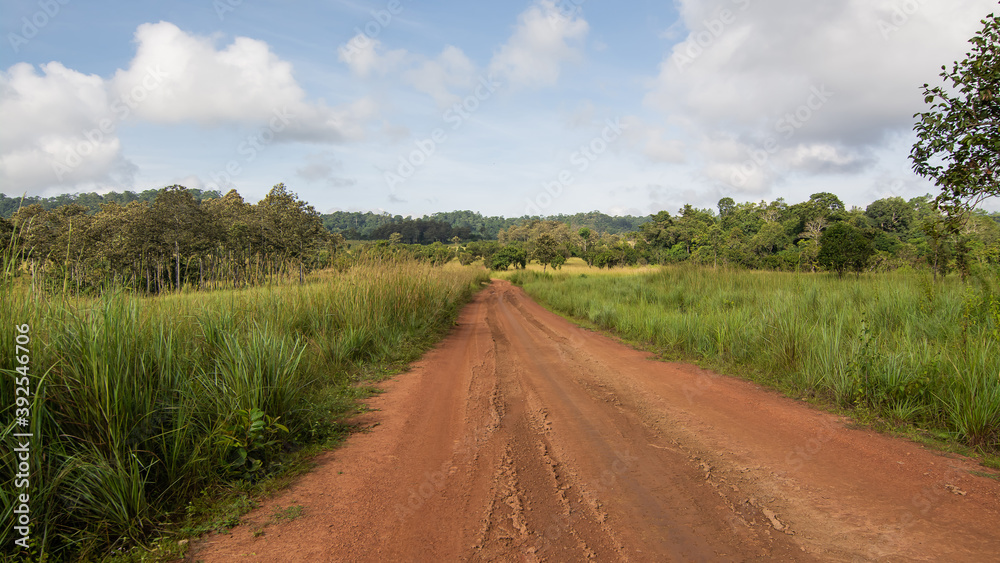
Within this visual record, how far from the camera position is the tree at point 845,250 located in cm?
1536

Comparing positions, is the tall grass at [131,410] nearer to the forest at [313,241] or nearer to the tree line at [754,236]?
the forest at [313,241]

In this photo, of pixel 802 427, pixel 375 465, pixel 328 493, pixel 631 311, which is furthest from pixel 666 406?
pixel 631 311

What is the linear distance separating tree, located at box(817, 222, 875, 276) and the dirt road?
1328 cm

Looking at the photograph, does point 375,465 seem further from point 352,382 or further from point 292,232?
point 292,232

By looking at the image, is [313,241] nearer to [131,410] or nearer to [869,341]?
[131,410]

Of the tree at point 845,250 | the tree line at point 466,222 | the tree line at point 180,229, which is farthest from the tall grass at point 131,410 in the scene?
the tree line at point 466,222

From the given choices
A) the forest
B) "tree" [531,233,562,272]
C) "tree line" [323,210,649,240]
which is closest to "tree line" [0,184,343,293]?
the forest

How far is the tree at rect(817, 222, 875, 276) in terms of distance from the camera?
1536 cm

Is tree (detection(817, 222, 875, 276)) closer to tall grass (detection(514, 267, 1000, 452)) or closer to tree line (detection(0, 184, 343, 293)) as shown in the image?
tall grass (detection(514, 267, 1000, 452))

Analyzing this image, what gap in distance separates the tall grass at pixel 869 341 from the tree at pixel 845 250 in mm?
4359

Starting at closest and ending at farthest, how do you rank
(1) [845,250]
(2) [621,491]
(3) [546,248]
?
(2) [621,491]
(1) [845,250]
(3) [546,248]

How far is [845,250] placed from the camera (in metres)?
15.6

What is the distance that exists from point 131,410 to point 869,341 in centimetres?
781

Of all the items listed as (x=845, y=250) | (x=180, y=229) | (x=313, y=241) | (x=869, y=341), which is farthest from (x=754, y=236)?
(x=180, y=229)
